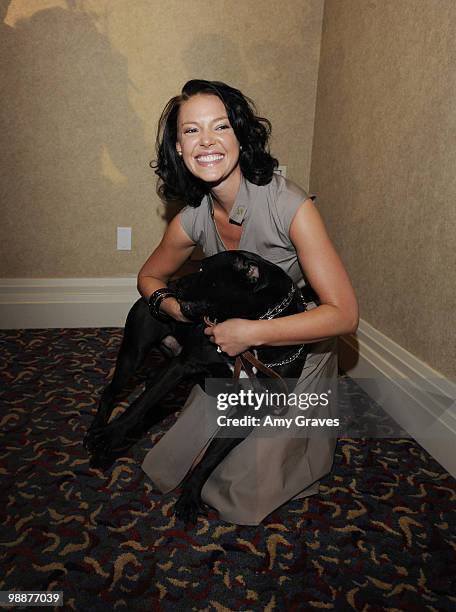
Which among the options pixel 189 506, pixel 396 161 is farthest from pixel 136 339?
pixel 396 161

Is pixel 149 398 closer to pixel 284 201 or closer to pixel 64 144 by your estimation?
pixel 284 201

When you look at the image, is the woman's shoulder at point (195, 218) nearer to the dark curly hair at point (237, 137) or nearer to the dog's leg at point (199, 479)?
the dark curly hair at point (237, 137)

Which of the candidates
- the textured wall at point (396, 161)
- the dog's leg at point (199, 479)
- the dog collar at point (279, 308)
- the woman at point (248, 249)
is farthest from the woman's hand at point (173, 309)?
the textured wall at point (396, 161)

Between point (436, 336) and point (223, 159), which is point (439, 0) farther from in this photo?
point (436, 336)

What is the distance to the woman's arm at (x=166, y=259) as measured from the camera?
6.61 ft

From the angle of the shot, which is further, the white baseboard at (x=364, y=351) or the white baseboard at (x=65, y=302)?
the white baseboard at (x=65, y=302)

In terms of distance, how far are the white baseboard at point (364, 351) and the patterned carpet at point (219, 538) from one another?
122 mm

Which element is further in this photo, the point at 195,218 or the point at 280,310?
the point at 195,218

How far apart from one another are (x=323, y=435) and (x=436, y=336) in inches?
23.9

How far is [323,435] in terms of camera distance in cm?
196

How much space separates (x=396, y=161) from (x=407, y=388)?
995mm

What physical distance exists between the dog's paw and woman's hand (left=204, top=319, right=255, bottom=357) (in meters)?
0.48

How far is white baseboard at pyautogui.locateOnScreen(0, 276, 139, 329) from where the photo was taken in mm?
3244

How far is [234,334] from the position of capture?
1.59 meters
